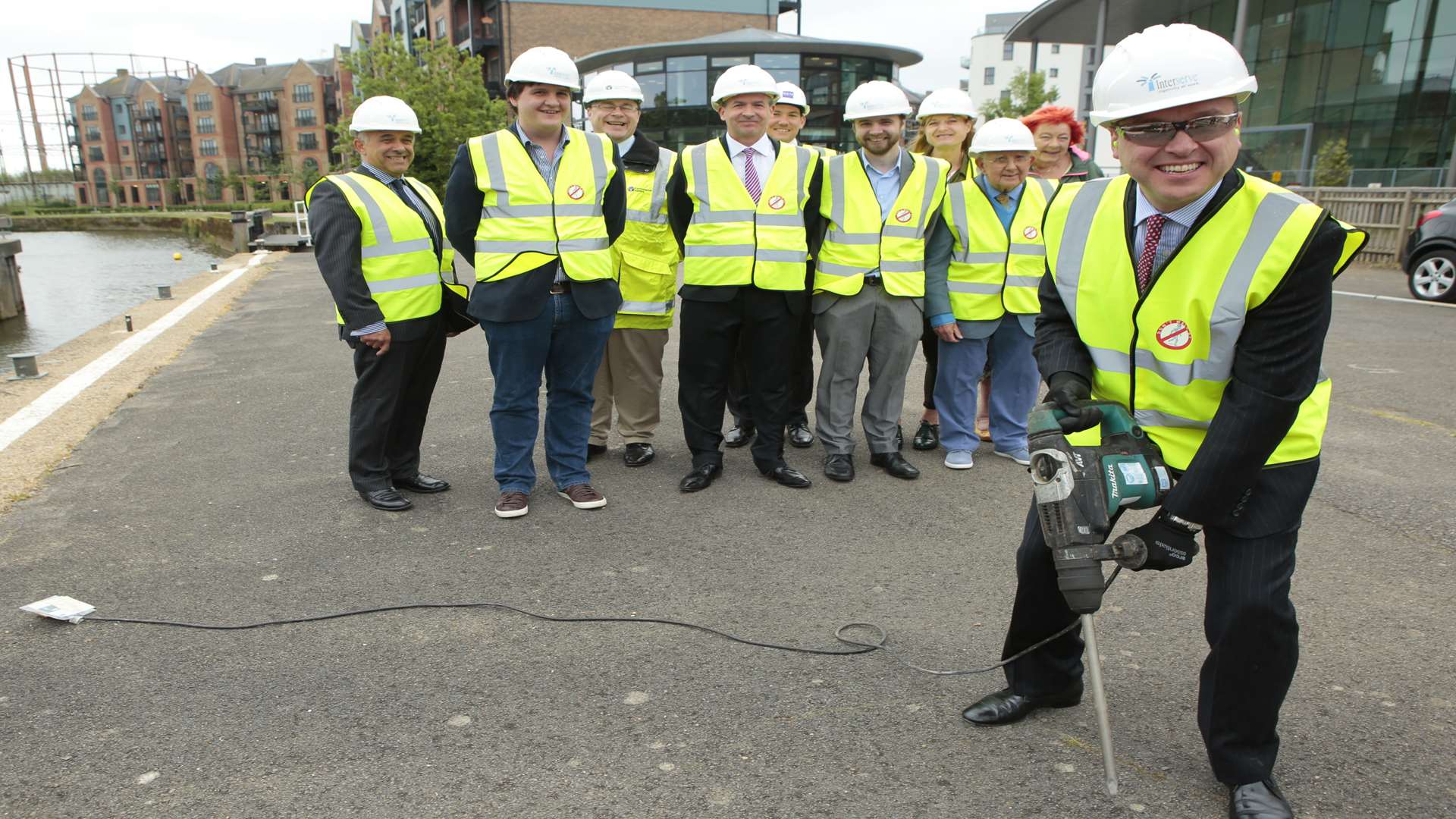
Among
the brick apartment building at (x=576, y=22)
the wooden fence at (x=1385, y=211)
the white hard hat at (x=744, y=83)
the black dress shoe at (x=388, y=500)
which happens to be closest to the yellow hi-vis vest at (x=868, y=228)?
the white hard hat at (x=744, y=83)

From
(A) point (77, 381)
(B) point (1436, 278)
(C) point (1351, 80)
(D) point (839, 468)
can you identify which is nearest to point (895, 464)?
(D) point (839, 468)

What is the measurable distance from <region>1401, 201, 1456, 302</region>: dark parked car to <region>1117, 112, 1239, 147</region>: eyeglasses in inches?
490

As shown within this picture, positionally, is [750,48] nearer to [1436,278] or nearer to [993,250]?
[1436,278]

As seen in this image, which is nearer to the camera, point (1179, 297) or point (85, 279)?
point (1179, 297)

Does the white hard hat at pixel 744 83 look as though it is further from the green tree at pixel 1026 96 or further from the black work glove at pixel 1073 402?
the green tree at pixel 1026 96

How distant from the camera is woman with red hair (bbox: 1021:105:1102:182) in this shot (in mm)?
6004

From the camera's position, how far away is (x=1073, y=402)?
245 centimetres

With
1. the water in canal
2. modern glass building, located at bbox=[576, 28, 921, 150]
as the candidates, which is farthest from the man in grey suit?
modern glass building, located at bbox=[576, 28, 921, 150]

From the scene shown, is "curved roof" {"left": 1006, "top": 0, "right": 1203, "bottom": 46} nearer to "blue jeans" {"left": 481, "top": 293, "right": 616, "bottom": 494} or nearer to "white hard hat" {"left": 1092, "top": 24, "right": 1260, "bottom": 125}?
"blue jeans" {"left": 481, "top": 293, "right": 616, "bottom": 494}

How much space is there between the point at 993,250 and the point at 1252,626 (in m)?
3.36

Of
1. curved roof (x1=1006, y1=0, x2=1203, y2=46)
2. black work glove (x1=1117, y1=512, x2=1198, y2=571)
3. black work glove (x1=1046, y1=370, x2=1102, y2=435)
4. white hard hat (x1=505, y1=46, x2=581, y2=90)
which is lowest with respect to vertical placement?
black work glove (x1=1117, y1=512, x2=1198, y2=571)

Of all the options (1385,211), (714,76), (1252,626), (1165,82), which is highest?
(714,76)

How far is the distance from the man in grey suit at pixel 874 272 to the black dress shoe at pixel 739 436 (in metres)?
0.72

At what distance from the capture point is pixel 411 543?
4297 millimetres
